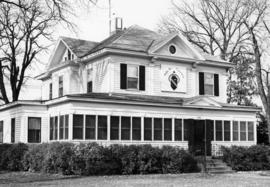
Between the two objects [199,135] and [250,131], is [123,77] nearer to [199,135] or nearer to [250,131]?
[199,135]

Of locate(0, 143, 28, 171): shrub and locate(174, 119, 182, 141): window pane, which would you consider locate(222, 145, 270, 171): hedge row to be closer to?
locate(174, 119, 182, 141): window pane

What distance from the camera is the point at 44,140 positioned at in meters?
28.4

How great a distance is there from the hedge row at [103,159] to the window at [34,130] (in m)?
2.82

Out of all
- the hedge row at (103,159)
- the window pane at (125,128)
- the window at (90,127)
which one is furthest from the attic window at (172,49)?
the hedge row at (103,159)

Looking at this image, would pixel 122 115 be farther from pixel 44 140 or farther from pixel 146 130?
pixel 44 140

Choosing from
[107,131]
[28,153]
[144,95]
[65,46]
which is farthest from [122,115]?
[65,46]

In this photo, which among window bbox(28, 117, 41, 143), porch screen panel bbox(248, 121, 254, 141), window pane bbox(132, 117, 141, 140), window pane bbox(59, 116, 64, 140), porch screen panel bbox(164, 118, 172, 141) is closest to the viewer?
window pane bbox(59, 116, 64, 140)

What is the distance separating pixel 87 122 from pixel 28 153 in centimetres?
344

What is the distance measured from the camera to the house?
25641mm

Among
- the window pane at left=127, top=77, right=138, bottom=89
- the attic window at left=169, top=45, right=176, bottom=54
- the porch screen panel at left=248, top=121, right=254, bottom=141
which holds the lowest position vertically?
the porch screen panel at left=248, top=121, right=254, bottom=141

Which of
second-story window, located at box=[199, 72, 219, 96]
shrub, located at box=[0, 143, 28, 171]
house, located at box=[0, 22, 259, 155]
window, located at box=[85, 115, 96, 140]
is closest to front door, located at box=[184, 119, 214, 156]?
house, located at box=[0, 22, 259, 155]

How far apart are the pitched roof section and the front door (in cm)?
872

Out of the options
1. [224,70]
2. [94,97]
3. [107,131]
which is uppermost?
[224,70]

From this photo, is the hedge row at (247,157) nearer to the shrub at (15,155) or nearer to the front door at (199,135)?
the front door at (199,135)
